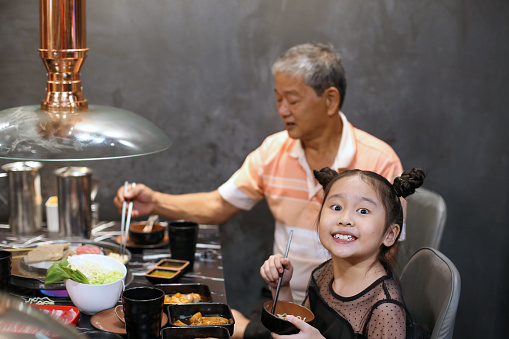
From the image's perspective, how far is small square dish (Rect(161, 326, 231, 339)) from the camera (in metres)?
1.42

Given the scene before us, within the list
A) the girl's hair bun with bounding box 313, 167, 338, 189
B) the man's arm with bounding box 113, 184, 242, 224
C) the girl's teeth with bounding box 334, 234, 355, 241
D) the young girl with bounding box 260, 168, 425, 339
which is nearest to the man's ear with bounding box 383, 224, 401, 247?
the young girl with bounding box 260, 168, 425, 339

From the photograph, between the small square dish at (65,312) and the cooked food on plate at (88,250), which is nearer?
the small square dish at (65,312)

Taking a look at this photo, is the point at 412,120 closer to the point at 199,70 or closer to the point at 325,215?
the point at 199,70

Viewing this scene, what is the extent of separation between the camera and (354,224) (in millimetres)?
1578

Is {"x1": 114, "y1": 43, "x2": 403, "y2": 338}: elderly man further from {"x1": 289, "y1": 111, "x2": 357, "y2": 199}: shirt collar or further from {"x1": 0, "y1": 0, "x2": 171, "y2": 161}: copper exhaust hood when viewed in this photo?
{"x1": 0, "y1": 0, "x2": 171, "y2": 161}: copper exhaust hood

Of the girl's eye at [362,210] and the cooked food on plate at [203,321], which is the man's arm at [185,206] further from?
the girl's eye at [362,210]

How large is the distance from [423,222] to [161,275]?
38.6 inches

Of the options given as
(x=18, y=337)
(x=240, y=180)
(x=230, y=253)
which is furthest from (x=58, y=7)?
(x=230, y=253)

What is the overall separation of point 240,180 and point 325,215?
968 millimetres

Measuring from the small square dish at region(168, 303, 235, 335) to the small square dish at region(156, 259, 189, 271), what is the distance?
37 cm

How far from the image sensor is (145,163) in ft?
9.11

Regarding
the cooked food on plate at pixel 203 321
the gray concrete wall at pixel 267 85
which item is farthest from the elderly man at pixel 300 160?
the cooked food on plate at pixel 203 321

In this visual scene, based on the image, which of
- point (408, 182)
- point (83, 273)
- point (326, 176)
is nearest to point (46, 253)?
point (83, 273)

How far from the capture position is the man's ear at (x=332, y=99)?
2391 mm
